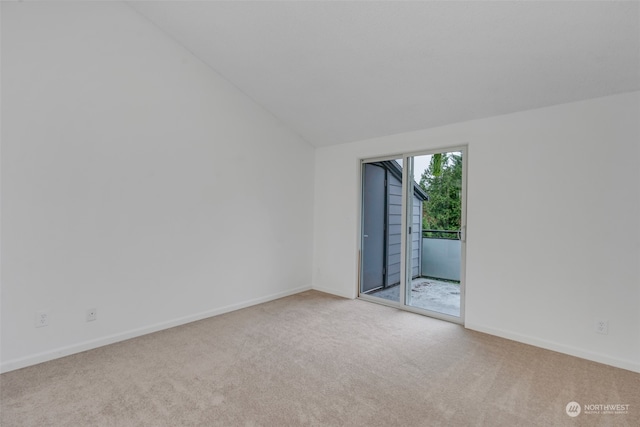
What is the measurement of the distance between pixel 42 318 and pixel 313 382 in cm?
227

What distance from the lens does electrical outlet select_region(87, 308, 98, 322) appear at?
8.87ft

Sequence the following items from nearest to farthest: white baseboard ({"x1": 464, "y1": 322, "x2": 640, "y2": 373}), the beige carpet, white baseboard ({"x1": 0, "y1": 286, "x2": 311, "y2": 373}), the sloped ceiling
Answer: the beige carpet
the sloped ceiling
white baseboard ({"x1": 0, "y1": 286, "x2": 311, "y2": 373})
white baseboard ({"x1": 464, "y1": 322, "x2": 640, "y2": 373})

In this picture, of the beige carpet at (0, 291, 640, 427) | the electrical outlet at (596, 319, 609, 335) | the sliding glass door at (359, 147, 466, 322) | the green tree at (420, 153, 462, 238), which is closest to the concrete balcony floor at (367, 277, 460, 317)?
the sliding glass door at (359, 147, 466, 322)

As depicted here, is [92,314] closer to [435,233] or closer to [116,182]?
[116,182]

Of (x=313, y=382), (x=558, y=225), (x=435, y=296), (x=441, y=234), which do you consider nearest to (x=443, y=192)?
(x=441, y=234)

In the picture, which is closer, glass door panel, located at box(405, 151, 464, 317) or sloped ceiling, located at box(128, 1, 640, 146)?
sloped ceiling, located at box(128, 1, 640, 146)

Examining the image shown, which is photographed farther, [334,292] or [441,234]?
[334,292]

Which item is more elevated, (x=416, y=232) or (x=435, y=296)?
(x=416, y=232)

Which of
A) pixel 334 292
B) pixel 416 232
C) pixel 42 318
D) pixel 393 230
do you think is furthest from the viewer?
pixel 334 292

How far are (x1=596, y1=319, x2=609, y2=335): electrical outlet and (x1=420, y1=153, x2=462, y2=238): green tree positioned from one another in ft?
4.69

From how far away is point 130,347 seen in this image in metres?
2.75

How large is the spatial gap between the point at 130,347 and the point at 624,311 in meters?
4.28

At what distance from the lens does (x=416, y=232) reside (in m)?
3.92

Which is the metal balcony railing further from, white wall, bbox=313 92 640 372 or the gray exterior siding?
the gray exterior siding
